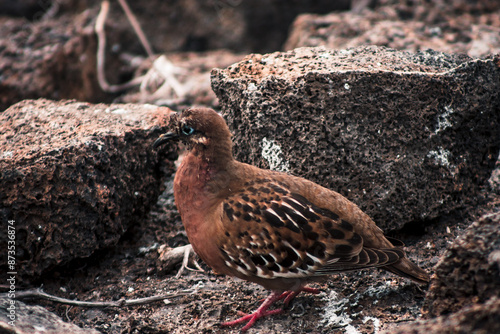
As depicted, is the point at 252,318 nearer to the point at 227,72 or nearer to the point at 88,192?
the point at 88,192

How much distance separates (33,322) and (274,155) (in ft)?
8.74

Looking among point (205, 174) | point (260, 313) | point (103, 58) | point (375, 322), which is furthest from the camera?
point (103, 58)

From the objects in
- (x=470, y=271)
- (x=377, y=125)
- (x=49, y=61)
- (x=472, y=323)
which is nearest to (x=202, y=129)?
(x=377, y=125)

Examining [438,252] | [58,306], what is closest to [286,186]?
[438,252]

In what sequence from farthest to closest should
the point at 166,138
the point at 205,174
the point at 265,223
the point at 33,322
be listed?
the point at 166,138 < the point at 205,174 < the point at 265,223 < the point at 33,322

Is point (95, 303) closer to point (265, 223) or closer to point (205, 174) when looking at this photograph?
point (205, 174)

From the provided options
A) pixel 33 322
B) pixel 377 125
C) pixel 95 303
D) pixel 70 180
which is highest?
pixel 377 125

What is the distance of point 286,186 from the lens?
4.78 m

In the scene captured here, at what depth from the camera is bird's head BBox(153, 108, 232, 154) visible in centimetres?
481

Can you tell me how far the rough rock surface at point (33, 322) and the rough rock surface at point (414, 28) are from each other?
18.7 ft

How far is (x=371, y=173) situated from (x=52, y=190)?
3.06 m

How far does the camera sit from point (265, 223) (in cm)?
453

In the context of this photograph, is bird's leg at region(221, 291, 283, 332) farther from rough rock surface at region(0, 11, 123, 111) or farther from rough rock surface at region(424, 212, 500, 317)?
rough rock surface at region(0, 11, 123, 111)

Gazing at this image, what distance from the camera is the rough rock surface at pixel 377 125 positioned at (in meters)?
5.01
